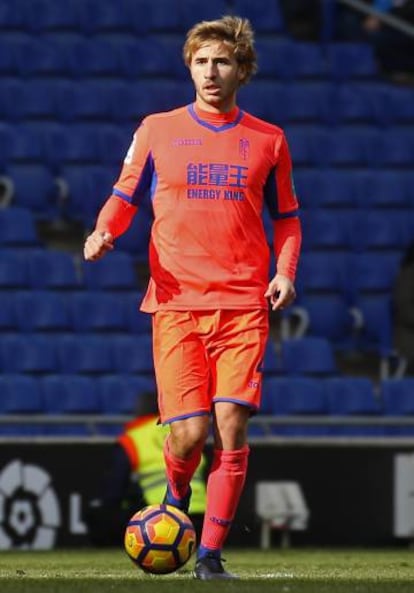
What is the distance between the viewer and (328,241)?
14492 millimetres

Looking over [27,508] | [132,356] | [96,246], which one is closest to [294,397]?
[132,356]

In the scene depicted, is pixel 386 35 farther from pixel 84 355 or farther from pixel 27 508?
pixel 27 508

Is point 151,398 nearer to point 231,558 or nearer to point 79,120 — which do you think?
point 231,558

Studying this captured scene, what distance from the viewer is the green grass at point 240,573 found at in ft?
18.4

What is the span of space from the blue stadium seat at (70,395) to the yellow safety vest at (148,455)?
258 centimetres

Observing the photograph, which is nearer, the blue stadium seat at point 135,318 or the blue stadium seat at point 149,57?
the blue stadium seat at point 135,318

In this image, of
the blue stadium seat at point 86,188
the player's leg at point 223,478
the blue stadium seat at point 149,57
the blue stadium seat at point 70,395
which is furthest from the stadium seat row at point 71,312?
the player's leg at point 223,478

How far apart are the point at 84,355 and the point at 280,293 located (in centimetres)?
663

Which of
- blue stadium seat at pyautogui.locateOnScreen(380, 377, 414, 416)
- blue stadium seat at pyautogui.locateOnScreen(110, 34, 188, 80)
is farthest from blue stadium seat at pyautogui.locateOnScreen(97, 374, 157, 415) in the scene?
blue stadium seat at pyautogui.locateOnScreen(110, 34, 188, 80)

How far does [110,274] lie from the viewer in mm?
13586

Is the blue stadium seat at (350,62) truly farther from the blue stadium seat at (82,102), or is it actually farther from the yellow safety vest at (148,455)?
the yellow safety vest at (148,455)

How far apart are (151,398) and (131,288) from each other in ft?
11.8

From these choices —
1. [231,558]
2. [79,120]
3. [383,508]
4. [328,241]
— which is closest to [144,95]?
[79,120]

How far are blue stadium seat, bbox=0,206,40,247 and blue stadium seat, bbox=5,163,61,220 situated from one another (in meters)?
0.53
